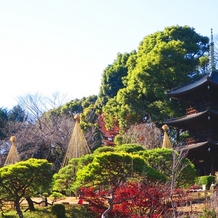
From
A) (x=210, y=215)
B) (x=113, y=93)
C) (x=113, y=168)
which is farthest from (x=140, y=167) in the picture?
(x=113, y=93)

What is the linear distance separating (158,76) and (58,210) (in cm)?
2002

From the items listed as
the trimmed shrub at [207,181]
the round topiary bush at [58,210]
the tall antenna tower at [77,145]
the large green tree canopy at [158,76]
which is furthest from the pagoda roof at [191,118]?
the round topiary bush at [58,210]

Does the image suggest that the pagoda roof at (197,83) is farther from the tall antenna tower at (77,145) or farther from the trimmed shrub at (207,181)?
the tall antenna tower at (77,145)

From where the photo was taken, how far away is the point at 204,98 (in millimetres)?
32219

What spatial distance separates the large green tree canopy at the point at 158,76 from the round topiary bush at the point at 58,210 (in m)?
18.9

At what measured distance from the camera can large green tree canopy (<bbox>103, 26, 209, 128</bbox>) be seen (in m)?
36.1

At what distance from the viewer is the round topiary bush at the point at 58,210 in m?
17.9

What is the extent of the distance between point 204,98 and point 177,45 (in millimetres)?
6476

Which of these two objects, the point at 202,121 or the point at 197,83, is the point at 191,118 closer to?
the point at 202,121

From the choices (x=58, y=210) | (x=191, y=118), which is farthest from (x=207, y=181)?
(x=58, y=210)

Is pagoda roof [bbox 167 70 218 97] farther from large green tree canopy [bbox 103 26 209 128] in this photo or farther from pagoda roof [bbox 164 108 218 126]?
large green tree canopy [bbox 103 26 209 128]

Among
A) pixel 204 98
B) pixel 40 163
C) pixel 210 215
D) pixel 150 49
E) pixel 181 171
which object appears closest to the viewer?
pixel 210 215

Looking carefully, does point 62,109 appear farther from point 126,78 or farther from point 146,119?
point 146,119

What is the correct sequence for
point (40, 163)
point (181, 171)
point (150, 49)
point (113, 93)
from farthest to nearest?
point (113, 93)
point (150, 49)
point (181, 171)
point (40, 163)
